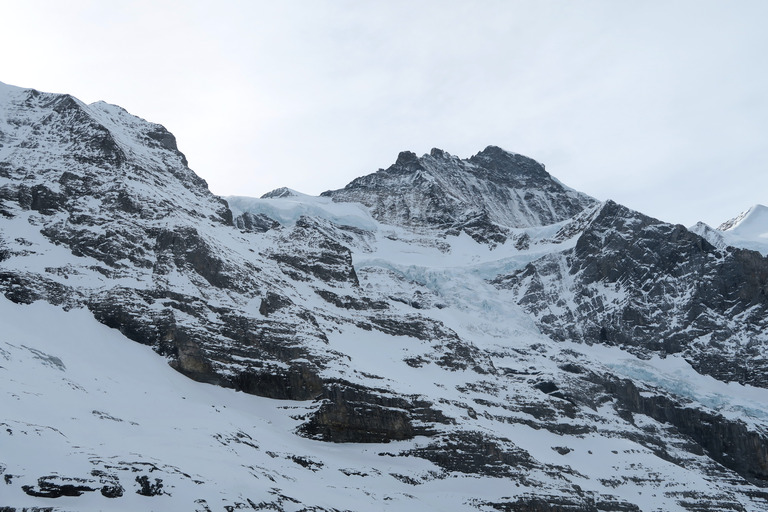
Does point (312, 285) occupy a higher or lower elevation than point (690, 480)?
higher

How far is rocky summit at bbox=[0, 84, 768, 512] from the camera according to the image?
280 feet

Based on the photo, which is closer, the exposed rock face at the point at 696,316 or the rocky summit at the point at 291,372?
the rocky summit at the point at 291,372

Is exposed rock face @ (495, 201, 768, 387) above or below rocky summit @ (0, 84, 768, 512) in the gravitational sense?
above

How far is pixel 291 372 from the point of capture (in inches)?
4564

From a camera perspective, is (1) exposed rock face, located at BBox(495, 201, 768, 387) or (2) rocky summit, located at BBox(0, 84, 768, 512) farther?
(1) exposed rock face, located at BBox(495, 201, 768, 387)

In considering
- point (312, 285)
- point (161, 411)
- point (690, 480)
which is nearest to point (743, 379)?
point (690, 480)

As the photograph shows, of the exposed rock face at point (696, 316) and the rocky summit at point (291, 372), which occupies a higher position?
the exposed rock face at point (696, 316)

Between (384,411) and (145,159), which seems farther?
(145,159)

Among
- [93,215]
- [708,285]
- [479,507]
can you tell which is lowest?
[479,507]

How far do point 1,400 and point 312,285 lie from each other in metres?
76.5

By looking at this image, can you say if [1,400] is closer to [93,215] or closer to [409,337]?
[93,215]

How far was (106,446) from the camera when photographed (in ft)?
258

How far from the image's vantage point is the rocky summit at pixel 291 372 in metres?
85.2

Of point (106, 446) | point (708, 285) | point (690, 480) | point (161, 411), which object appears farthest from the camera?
point (708, 285)
